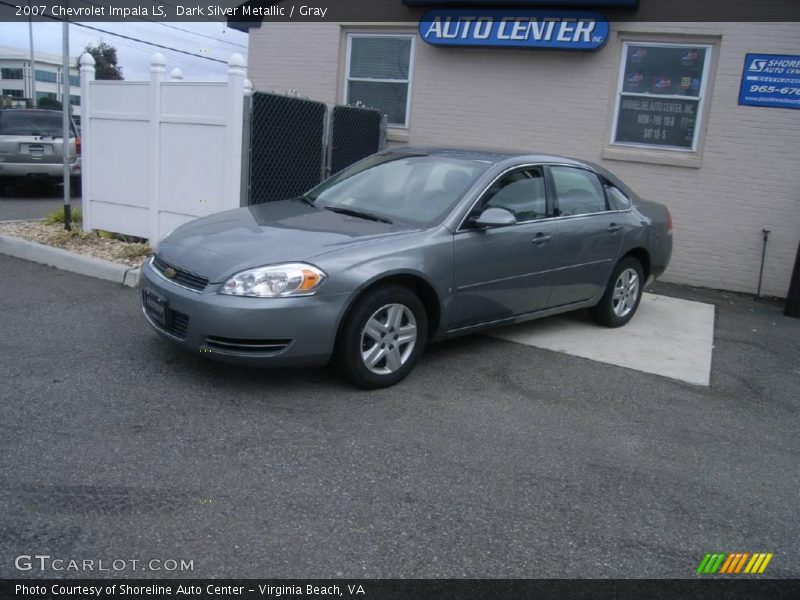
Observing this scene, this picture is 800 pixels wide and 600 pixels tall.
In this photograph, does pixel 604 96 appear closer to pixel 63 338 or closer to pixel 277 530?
pixel 63 338

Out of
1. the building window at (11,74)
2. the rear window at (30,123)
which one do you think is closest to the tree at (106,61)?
the building window at (11,74)

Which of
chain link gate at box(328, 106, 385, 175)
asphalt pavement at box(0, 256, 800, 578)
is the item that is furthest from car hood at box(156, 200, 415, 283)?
chain link gate at box(328, 106, 385, 175)

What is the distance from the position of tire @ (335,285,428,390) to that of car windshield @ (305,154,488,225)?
2.27ft

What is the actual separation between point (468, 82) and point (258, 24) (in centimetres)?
346

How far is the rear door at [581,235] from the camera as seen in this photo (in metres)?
5.94

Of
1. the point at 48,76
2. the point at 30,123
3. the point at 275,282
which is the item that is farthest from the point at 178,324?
the point at 48,76

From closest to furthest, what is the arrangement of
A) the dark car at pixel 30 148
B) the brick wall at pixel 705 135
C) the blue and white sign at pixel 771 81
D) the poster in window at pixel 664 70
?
the blue and white sign at pixel 771 81 → the brick wall at pixel 705 135 → the poster in window at pixel 664 70 → the dark car at pixel 30 148

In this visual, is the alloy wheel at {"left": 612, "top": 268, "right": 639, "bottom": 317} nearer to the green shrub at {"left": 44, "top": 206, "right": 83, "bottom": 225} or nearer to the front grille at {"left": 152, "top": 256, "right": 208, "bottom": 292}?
the front grille at {"left": 152, "top": 256, "right": 208, "bottom": 292}

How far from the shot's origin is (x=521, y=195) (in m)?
5.66

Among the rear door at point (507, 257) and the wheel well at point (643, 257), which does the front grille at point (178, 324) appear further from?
the wheel well at point (643, 257)

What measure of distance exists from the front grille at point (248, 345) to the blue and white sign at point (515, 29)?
6582 millimetres

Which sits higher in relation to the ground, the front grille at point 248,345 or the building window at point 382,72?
the building window at point 382,72

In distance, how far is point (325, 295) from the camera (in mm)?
4332

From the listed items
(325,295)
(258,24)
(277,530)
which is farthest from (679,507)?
(258,24)
